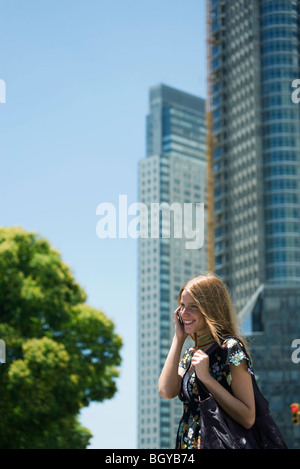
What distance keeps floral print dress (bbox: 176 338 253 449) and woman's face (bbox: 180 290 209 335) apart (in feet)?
0.67

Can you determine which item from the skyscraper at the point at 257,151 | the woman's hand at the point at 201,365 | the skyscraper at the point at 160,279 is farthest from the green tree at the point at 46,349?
the skyscraper at the point at 160,279

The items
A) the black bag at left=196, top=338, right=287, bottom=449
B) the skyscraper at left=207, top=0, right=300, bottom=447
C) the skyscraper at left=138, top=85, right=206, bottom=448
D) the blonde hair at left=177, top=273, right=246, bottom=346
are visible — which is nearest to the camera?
the black bag at left=196, top=338, right=287, bottom=449

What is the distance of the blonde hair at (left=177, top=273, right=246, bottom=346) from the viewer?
473 cm

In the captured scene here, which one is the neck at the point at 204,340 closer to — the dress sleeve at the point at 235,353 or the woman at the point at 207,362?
the woman at the point at 207,362

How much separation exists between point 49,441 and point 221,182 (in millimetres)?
99649

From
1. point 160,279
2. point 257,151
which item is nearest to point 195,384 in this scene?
point 257,151

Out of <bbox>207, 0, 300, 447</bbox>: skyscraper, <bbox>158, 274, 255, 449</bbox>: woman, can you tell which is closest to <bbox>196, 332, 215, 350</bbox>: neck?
<bbox>158, 274, 255, 449</bbox>: woman

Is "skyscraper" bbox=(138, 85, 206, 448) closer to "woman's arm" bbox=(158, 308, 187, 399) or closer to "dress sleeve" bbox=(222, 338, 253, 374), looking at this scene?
"woman's arm" bbox=(158, 308, 187, 399)

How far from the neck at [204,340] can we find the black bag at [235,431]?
0.36 metres

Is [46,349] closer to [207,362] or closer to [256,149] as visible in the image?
[207,362]

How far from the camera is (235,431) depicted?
440 cm

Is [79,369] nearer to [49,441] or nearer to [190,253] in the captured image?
[49,441]

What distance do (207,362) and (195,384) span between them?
176 mm
